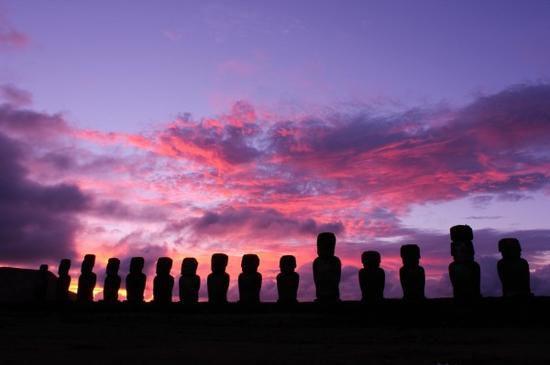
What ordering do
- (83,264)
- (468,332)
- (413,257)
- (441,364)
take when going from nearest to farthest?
1. (441,364)
2. (468,332)
3. (413,257)
4. (83,264)

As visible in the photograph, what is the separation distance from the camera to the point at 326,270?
49.6 feet

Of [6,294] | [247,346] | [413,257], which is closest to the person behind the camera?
[247,346]

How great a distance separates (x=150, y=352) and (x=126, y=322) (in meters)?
6.89

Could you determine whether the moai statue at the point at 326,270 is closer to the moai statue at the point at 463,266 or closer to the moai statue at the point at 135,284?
the moai statue at the point at 463,266

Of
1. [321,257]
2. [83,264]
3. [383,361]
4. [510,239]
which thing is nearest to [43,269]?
[83,264]

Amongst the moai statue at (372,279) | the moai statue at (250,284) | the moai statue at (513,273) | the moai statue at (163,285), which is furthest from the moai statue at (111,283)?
the moai statue at (513,273)

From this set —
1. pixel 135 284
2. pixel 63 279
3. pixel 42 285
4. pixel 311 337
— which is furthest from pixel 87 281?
pixel 311 337

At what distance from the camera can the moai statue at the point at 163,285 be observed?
19.1m

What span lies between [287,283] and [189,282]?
419 centimetres

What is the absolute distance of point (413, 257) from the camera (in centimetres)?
1455

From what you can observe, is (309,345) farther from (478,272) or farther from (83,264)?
(83,264)

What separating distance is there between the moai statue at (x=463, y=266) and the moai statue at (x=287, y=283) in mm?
4334

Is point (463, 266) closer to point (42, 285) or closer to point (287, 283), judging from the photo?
point (287, 283)

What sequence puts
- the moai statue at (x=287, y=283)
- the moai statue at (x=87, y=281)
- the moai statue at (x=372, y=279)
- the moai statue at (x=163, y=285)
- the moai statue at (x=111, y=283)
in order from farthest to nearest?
the moai statue at (x=87, y=281) → the moai statue at (x=111, y=283) → the moai statue at (x=163, y=285) → the moai statue at (x=287, y=283) → the moai statue at (x=372, y=279)
